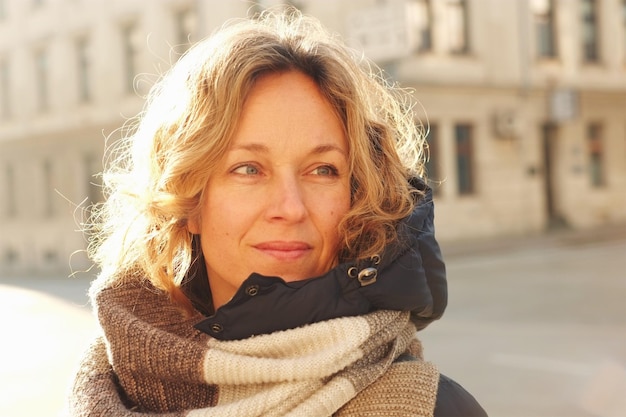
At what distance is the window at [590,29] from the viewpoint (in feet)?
88.3

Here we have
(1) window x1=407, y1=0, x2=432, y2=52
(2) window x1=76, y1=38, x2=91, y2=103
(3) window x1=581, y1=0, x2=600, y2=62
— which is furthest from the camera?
(2) window x1=76, y1=38, x2=91, y2=103

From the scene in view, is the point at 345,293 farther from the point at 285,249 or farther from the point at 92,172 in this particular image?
the point at 92,172

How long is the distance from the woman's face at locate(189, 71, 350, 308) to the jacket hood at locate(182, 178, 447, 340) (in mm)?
109

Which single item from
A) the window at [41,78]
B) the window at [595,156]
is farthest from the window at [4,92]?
the window at [595,156]

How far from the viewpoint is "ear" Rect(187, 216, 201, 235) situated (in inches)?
75.6

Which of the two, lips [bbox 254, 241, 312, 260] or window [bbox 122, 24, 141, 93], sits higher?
window [bbox 122, 24, 141, 93]

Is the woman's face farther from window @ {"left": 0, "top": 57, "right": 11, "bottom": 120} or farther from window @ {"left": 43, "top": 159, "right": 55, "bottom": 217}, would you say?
window @ {"left": 0, "top": 57, "right": 11, "bottom": 120}

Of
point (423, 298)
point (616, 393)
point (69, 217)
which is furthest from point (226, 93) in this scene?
point (69, 217)

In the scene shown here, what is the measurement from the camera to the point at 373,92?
202 cm

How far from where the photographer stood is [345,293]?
5.41 ft

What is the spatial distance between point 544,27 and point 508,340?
60.5ft

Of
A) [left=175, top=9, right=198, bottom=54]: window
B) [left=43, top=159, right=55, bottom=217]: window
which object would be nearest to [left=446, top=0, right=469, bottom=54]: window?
[left=175, top=9, right=198, bottom=54]: window

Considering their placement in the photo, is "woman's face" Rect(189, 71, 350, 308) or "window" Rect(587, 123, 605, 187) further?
"window" Rect(587, 123, 605, 187)

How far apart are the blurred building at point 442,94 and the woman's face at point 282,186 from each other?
56.8ft
